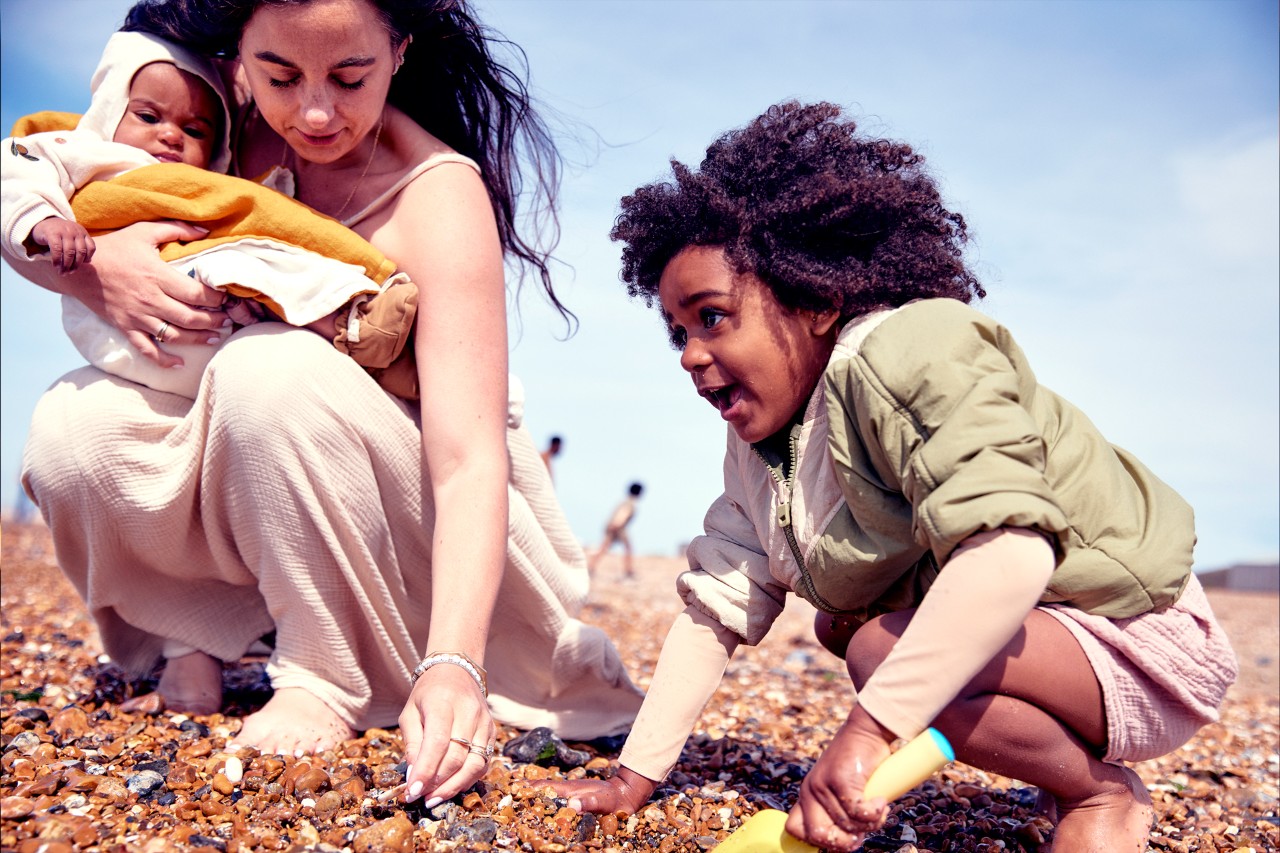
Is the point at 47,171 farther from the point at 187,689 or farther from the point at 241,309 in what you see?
the point at 187,689

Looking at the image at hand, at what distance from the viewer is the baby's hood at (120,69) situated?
3670mm

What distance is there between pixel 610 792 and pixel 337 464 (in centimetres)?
129

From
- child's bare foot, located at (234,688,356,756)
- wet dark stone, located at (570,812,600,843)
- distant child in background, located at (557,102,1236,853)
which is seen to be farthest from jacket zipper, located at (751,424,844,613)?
child's bare foot, located at (234,688,356,756)

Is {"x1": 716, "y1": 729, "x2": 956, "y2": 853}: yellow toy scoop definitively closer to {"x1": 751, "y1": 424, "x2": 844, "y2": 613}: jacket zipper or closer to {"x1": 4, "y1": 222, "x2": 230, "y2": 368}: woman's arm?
{"x1": 751, "y1": 424, "x2": 844, "y2": 613}: jacket zipper

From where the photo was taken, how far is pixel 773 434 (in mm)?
2848

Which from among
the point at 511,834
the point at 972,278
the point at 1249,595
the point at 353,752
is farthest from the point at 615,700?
the point at 1249,595

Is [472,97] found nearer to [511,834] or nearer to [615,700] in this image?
[615,700]

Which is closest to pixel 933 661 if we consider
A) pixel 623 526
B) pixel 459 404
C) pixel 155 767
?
pixel 459 404

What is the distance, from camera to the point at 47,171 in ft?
11.4

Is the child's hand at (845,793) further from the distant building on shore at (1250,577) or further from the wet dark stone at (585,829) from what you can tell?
the distant building on shore at (1250,577)

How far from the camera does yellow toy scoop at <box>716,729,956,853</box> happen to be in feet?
7.18

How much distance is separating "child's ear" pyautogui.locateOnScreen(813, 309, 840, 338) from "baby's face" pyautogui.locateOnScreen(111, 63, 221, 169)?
7.84ft

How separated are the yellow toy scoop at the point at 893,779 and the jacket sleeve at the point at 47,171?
2.84m

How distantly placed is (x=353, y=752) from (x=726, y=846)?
1294 millimetres
